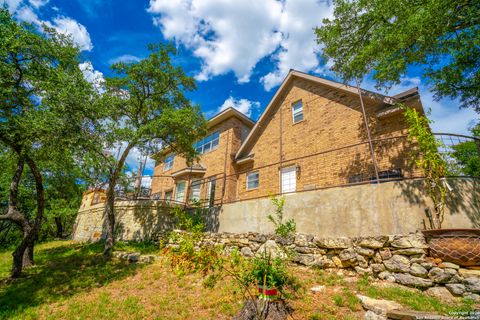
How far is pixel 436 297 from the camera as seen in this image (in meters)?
4.08

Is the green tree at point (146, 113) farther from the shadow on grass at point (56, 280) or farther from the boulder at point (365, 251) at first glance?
the boulder at point (365, 251)

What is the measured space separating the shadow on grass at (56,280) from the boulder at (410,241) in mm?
7829

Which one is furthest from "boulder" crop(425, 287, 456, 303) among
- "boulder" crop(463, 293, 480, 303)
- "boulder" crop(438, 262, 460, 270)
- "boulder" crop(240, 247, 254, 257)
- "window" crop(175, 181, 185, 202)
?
"window" crop(175, 181, 185, 202)

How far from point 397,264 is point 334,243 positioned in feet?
4.49

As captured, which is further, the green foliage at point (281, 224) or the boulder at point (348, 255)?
the green foliage at point (281, 224)

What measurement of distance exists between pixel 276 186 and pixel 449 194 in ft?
23.8

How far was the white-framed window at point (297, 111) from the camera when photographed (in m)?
12.4

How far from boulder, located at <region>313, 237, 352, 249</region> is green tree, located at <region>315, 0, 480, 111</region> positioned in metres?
6.89

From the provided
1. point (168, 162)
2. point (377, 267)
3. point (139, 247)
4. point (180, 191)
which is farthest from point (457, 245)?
point (168, 162)

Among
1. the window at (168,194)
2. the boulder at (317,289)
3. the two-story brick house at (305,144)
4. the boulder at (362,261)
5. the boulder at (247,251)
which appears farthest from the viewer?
the window at (168,194)

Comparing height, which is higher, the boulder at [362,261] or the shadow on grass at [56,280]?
the boulder at [362,261]

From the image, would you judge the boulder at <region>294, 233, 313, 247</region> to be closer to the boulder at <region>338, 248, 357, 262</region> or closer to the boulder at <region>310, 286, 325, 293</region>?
the boulder at <region>338, 248, 357, 262</region>

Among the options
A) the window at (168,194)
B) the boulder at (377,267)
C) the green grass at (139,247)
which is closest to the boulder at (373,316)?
the boulder at (377,267)

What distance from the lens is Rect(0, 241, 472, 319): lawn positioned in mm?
4061
